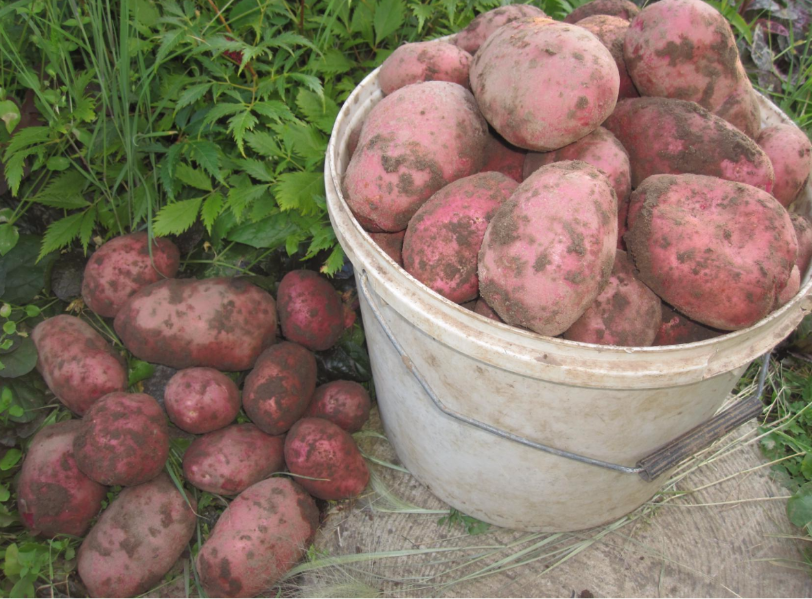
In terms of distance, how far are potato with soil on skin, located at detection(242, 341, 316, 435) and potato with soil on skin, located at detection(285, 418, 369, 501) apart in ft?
0.17

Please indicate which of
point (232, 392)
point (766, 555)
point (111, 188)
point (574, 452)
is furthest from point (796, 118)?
point (111, 188)

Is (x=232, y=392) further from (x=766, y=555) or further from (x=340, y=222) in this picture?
(x=766, y=555)

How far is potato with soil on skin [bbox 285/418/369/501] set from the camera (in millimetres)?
1763

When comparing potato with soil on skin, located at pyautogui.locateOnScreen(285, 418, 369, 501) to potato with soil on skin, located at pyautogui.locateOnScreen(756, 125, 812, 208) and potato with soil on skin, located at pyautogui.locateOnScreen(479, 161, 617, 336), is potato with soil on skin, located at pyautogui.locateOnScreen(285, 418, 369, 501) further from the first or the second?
potato with soil on skin, located at pyautogui.locateOnScreen(756, 125, 812, 208)

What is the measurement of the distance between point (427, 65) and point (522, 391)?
3.12 ft

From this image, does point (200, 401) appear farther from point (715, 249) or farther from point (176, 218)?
point (715, 249)

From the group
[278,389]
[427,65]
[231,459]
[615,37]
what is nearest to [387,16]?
[427,65]

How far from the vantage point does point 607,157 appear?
1401 millimetres

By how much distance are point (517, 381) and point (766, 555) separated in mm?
1132

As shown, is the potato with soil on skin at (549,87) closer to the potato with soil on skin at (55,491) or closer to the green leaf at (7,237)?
the potato with soil on skin at (55,491)

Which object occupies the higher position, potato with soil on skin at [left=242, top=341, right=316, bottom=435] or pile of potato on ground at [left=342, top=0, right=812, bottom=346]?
pile of potato on ground at [left=342, top=0, right=812, bottom=346]

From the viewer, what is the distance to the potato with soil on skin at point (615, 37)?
63.9 inches

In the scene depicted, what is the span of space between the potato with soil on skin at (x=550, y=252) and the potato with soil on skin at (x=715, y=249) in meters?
0.12

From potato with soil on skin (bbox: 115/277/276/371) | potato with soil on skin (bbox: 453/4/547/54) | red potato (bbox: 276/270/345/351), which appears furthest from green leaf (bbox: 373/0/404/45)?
potato with soil on skin (bbox: 115/277/276/371)
